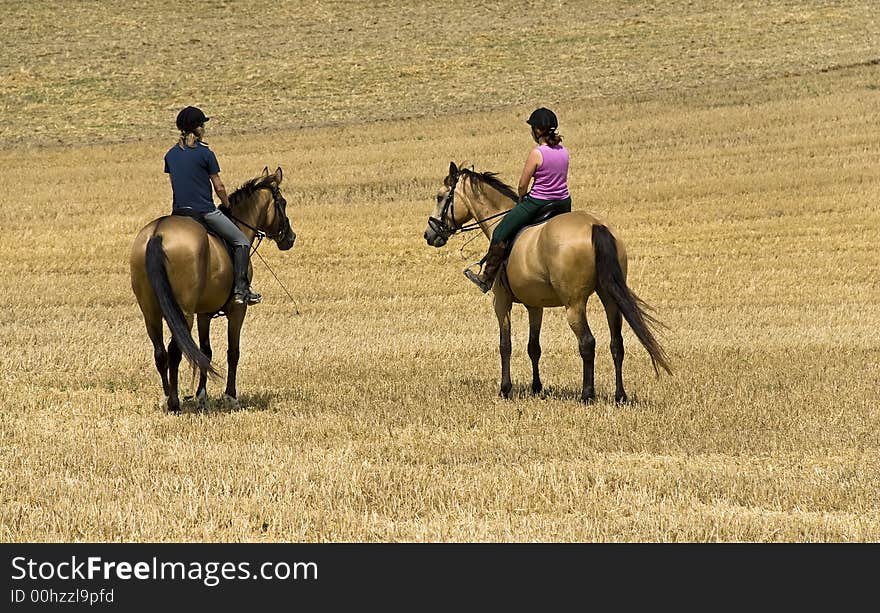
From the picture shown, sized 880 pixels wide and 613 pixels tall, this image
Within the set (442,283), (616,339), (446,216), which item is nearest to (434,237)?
(446,216)

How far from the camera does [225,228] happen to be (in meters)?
12.2

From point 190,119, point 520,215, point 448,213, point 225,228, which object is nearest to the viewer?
point 190,119

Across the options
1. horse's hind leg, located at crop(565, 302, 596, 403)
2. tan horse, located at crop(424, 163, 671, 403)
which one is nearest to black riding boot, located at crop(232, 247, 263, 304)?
tan horse, located at crop(424, 163, 671, 403)

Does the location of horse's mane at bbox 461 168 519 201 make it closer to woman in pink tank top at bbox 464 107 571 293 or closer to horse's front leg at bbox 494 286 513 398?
woman in pink tank top at bbox 464 107 571 293

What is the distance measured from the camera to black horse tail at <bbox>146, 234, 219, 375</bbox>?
37.7 feet

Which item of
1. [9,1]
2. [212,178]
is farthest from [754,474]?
[9,1]

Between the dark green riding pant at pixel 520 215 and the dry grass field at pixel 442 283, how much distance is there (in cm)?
174

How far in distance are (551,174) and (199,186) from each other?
141 inches

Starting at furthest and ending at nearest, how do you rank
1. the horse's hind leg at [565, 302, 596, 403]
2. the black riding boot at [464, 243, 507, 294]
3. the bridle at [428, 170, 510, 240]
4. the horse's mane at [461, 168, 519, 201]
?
1. the bridle at [428, 170, 510, 240]
2. the horse's mane at [461, 168, 519, 201]
3. the black riding boot at [464, 243, 507, 294]
4. the horse's hind leg at [565, 302, 596, 403]

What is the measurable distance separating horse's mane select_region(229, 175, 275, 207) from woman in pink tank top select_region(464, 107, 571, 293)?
2555mm

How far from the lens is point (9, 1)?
64.6 m

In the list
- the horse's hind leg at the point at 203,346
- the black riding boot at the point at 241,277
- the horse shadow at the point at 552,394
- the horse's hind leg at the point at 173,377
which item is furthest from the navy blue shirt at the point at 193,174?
the horse shadow at the point at 552,394

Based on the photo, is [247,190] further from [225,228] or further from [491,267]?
[491,267]

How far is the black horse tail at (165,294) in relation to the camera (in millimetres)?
11492
